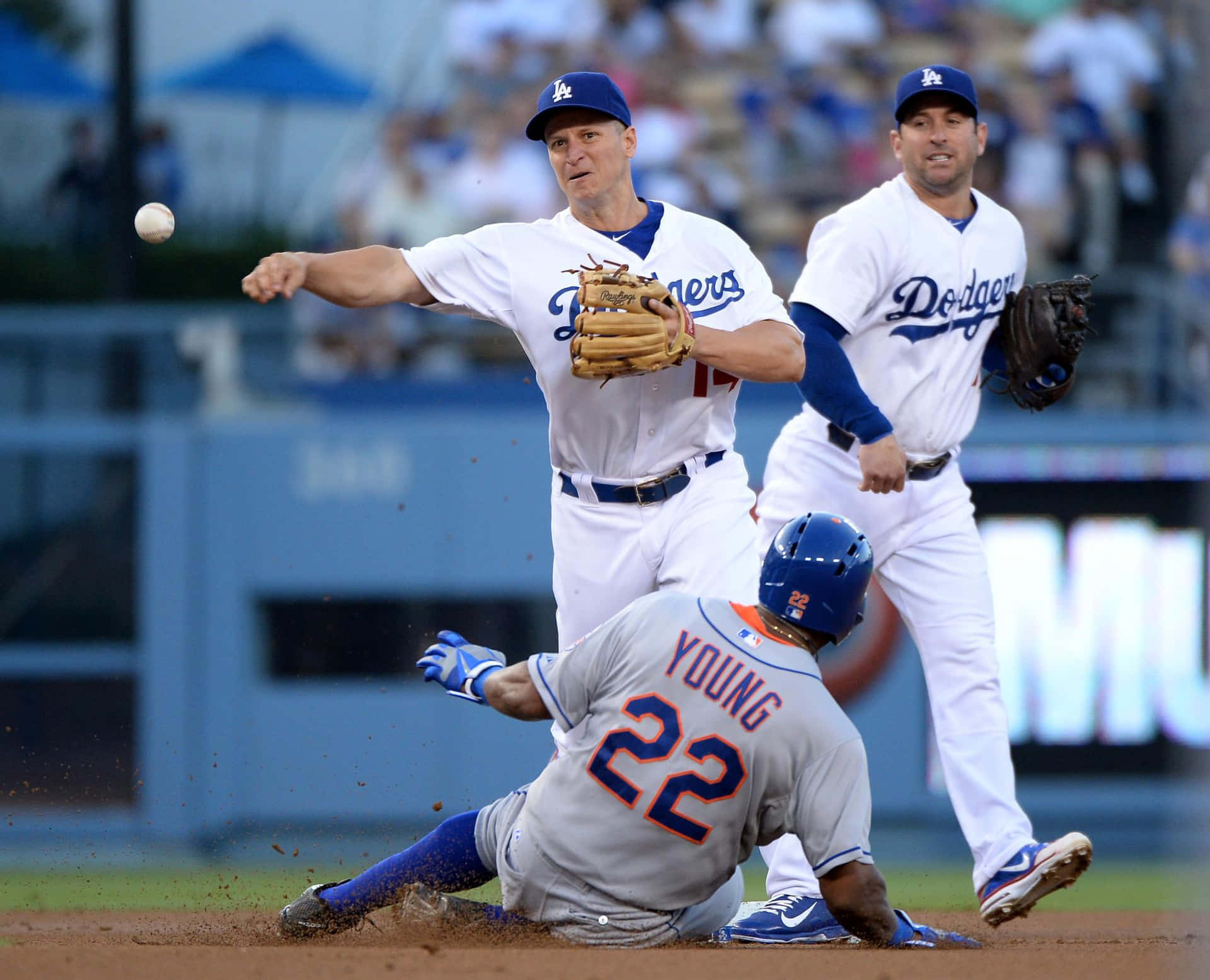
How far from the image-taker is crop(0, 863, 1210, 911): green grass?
644 centimetres

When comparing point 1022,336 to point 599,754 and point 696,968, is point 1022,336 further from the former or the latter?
point 696,968

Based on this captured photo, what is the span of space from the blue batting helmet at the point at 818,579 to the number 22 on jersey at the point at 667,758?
331 millimetres

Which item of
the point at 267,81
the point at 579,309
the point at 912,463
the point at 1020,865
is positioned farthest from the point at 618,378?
the point at 267,81

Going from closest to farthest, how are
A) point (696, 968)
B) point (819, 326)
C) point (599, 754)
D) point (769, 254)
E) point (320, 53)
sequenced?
point (696, 968), point (599, 754), point (819, 326), point (769, 254), point (320, 53)

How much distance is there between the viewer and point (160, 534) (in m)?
8.52

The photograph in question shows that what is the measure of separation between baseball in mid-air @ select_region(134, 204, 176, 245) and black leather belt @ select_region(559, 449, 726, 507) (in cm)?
124

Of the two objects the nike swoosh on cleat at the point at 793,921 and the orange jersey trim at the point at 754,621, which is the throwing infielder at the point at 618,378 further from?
the nike swoosh on cleat at the point at 793,921

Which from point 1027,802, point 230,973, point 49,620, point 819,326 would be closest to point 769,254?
point 1027,802

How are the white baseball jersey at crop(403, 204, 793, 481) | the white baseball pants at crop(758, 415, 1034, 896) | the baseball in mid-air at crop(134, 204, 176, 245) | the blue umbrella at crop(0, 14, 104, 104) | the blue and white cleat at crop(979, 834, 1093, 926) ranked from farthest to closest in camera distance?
the blue umbrella at crop(0, 14, 104, 104)
the white baseball pants at crop(758, 415, 1034, 896)
the white baseball jersey at crop(403, 204, 793, 481)
the blue and white cleat at crop(979, 834, 1093, 926)
the baseball in mid-air at crop(134, 204, 176, 245)

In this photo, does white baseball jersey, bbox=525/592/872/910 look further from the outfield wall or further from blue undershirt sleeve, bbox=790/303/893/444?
the outfield wall

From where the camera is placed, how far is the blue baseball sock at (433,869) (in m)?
4.09

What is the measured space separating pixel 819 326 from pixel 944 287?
15.2 inches

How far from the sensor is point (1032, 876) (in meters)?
4.33

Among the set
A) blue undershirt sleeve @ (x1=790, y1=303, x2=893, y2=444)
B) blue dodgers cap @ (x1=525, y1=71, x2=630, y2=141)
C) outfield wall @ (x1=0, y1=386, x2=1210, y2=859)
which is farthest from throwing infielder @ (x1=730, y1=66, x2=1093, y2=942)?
outfield wall @ (x1=0, y1=386, x2=1210, y2=859)
